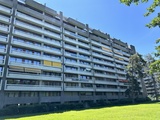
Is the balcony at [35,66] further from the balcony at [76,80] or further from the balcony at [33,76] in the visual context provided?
the balcony at [76,80]

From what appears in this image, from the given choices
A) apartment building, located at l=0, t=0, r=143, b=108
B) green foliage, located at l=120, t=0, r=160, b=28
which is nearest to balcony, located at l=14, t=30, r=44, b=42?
apartment building, located at l=0, t=0, r=143, b=108

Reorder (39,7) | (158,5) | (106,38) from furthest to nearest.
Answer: (106,38), (39,7), (158,5)

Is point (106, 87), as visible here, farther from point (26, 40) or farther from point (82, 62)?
point (26, 40)

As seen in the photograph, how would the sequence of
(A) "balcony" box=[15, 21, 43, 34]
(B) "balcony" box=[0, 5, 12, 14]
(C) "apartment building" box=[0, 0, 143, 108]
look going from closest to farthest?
(C) "apartment building" box=[0, 0, 143, 108] → (B) "balcony" box=[0, 5, 12, 14] → (A) "balcony" box=[15, 21, 43, 34]

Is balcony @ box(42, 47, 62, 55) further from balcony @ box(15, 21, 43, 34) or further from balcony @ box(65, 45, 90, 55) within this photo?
balcony @ box(15, 21, 43, 34)

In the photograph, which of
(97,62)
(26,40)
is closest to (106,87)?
(97,62)

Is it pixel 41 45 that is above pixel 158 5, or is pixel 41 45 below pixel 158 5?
above

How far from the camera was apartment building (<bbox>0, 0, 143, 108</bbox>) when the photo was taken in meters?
33.7

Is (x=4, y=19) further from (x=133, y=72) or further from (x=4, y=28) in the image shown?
(x=133, y=72)

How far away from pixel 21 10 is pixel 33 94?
21376 mm

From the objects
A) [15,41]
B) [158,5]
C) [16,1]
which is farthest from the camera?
[16,1]

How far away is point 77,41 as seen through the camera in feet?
172

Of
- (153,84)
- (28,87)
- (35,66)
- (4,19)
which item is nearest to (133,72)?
(153,84)

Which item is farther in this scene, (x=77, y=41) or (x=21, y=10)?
(x=77, y=41)
